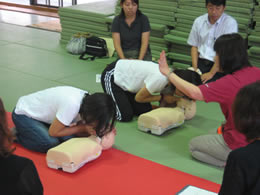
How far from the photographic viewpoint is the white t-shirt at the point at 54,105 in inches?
113

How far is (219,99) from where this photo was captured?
2.90 metres

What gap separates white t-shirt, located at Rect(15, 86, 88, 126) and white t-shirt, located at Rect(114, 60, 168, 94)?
2.82ft

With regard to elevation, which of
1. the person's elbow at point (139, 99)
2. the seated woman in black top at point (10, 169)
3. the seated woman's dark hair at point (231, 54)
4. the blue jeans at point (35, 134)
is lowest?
the blue jeans at point (35, 134)

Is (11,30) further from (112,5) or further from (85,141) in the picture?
(85,141)

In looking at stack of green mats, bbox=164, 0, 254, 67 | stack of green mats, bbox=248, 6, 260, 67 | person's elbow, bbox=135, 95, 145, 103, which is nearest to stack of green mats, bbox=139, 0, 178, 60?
stack of green mats, bbox=164, 0, 254, 67

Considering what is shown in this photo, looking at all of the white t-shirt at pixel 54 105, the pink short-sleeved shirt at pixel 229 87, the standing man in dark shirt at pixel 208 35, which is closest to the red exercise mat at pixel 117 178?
the white t-shirt at pixel 54 105

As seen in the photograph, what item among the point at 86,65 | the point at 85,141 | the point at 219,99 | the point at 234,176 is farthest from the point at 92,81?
the point at 234,176

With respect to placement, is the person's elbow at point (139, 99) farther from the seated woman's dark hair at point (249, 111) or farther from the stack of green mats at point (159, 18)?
the stack of green mats at point (159, 18)

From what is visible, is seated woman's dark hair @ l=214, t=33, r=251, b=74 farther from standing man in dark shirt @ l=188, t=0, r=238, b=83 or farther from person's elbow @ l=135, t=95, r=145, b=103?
standing man in dark shirt @ l=188, t=0, r=238, b=83

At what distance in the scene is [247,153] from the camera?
157cm

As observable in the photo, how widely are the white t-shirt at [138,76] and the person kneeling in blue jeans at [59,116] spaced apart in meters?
0.79

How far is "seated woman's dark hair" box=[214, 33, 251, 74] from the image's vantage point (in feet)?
9.37

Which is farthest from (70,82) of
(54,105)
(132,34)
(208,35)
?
(54,105)

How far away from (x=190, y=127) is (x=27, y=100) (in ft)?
5.89
